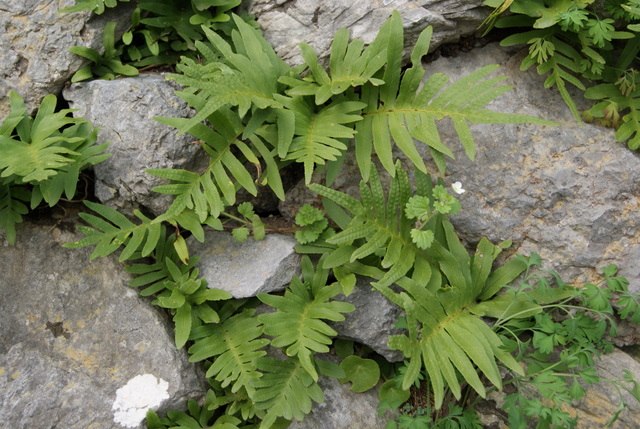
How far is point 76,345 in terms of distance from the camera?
3.43m

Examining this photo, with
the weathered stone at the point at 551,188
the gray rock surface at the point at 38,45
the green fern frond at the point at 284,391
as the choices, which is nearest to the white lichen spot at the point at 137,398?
the green fern frond at the point at 284,391

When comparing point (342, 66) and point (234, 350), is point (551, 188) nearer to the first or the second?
point (342, 66)

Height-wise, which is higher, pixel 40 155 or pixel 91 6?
pixel 91 6

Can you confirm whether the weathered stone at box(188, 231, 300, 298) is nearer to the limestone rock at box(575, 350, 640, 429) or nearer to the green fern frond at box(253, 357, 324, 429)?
the green fern frond at box(253, 357, 324, 429)

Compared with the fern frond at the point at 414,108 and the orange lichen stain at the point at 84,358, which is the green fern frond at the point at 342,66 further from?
the orange lichen stain at the point at 84,358

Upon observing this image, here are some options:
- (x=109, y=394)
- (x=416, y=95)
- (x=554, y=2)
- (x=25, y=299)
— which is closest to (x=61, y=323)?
(x=25, y=299)

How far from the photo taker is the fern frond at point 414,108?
323 centimetres

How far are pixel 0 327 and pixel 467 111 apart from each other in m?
3.02

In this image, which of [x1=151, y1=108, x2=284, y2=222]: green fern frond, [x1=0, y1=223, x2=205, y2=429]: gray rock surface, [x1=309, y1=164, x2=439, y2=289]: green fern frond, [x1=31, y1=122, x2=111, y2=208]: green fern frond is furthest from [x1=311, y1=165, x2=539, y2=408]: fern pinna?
[x1=31, y1=122, x2=111, y2=208]: green fern frond

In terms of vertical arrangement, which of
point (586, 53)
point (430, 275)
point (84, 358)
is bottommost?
point (84, 358)

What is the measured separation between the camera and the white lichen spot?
10.7 ft

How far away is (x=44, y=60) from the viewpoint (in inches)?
142

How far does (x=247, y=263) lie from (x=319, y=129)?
95 cm

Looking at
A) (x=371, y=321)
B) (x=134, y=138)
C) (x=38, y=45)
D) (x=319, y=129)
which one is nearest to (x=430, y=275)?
(x=371, y=321)
